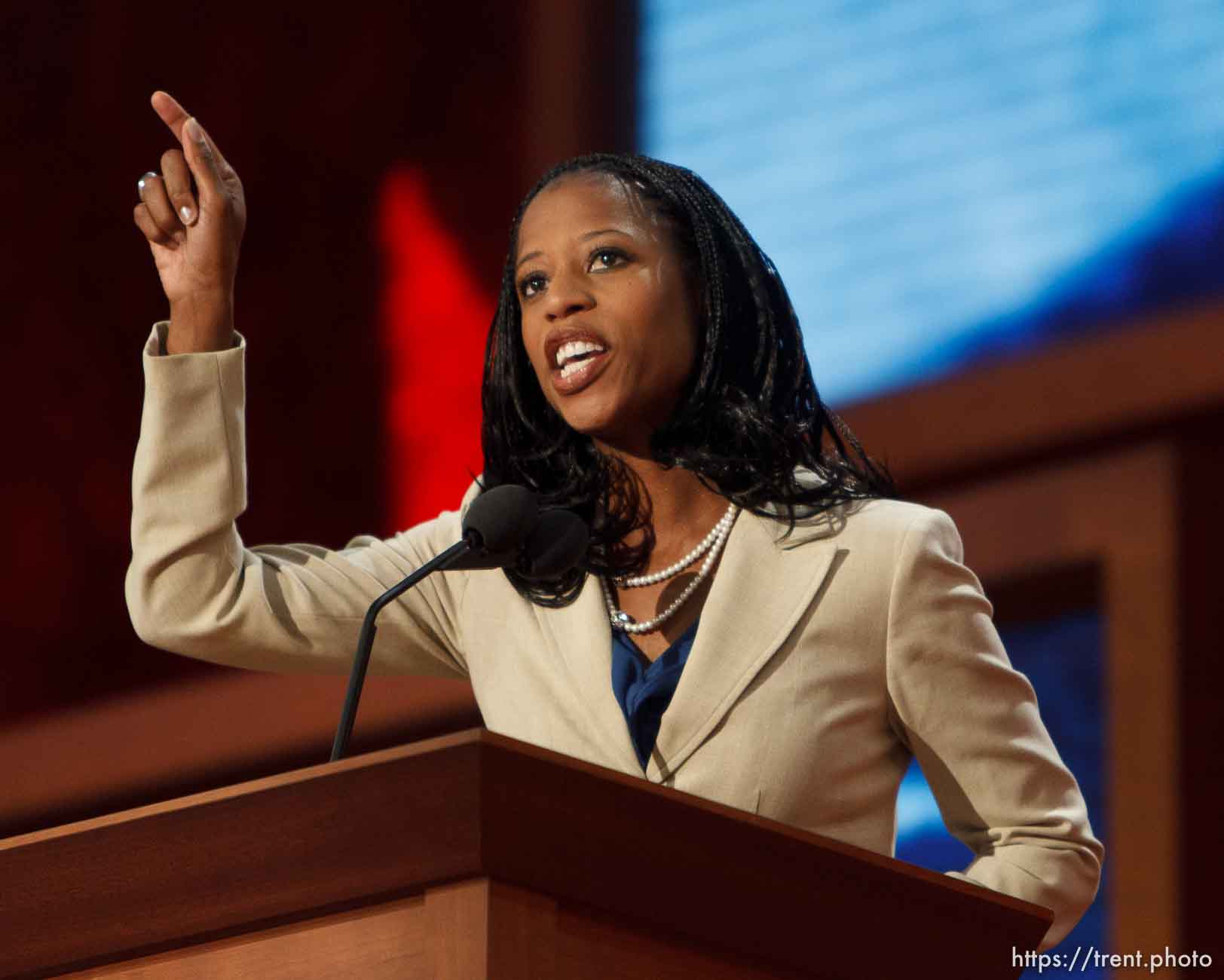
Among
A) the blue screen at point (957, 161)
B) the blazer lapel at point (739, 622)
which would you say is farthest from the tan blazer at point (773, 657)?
the blue screen at point (957, 161)

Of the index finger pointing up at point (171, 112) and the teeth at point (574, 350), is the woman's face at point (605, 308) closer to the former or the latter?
the teeth at point (574, 350)

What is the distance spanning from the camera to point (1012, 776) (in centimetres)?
175

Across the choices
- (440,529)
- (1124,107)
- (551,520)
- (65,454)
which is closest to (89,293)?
(65,454)

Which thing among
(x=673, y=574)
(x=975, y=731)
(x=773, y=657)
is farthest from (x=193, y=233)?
(x=975, y=731)

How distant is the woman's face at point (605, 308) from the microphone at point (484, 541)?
243mm

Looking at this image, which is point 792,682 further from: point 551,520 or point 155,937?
point 155,937

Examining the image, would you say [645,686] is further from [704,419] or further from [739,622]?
[704,419]

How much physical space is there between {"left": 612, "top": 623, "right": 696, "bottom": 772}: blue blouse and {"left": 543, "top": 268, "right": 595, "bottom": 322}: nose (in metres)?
0.30

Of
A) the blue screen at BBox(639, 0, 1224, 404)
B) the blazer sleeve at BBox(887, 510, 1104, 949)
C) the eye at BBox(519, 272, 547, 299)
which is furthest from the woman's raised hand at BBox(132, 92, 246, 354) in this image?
the blue screen at BBox(639, 0, 1224, 404)

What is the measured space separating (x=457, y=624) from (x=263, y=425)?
256 cm

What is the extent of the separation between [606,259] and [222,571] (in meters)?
0.44

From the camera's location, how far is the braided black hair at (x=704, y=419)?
1888mm

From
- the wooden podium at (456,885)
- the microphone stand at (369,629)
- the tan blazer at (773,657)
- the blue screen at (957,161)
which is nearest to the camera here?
the wooden podium at (456,885)

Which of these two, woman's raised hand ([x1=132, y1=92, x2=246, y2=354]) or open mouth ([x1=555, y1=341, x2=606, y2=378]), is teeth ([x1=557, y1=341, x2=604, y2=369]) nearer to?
open mouth ([x1=555, y1=341, x2=606, y2=378])
